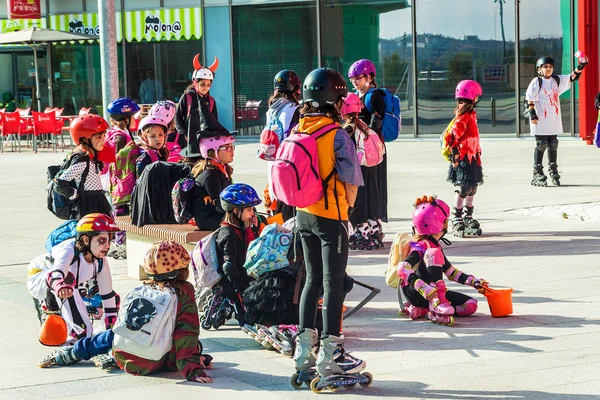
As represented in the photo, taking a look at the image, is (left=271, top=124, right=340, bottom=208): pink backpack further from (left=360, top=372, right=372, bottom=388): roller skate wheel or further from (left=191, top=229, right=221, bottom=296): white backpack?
(left=191, top=229, right=221, bottom=296): white backpack

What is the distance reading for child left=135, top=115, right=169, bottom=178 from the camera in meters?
10.1

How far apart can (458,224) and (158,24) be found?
17.6m

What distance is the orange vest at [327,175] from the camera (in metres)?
6.07

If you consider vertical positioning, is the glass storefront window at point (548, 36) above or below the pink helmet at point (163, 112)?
above

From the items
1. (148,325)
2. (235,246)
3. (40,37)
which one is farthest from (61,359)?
(40,37)

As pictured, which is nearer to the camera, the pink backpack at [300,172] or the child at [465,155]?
the pink backpack at [300,172]

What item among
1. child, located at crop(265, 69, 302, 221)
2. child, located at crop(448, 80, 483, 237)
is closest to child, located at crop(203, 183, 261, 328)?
child, located at crop(265, 69, 302, 221)

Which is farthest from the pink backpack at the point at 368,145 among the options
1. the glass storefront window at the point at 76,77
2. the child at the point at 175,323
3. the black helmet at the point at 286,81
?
the glass storefront window at the point at 76,77

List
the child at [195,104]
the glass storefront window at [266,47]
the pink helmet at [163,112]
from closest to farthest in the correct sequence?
the pink helmet at [163,112] < the child at [195,104] < the glass storefront window at [266,47]

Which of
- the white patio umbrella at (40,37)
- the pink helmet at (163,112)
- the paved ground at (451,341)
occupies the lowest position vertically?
the paved ground at (451,341)

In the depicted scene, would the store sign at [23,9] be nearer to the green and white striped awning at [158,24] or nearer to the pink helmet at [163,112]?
the green and white striped awning at [158,24]

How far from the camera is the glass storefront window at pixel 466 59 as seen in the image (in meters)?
23.6

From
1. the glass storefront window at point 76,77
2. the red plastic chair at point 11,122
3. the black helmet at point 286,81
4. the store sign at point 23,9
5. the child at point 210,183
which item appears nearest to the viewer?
the child at point 210,183

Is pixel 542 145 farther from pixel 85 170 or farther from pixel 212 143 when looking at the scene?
pixel 85 170
